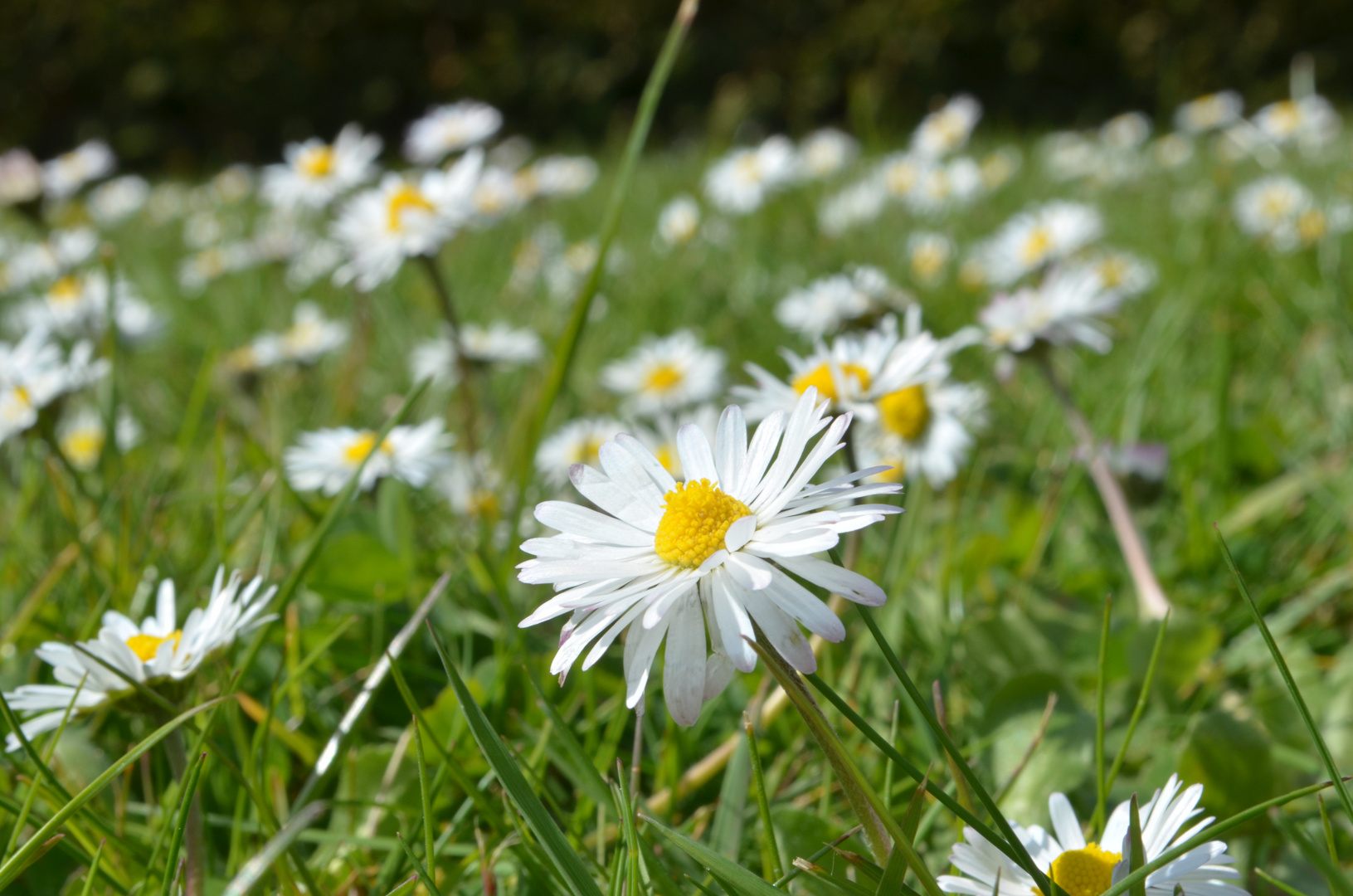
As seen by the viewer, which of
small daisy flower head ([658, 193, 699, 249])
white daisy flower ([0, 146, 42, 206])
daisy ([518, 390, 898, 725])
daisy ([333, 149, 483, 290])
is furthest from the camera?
small daisy flower head ([658, 193, 699, 249])

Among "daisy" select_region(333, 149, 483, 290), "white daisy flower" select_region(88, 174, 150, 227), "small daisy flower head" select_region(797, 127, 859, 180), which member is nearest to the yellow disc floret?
"daisy" select_region(333, 149, 483, 290)

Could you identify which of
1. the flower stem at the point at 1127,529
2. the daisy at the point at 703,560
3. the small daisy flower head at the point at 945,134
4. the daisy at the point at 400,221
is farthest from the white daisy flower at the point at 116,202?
the daisy at the point at 703,560

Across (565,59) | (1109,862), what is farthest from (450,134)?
(565,59)

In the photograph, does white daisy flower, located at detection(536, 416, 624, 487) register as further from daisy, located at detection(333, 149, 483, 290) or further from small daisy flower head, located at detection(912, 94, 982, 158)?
small daisy flower head, located at detection(912, 94, 982, 158)

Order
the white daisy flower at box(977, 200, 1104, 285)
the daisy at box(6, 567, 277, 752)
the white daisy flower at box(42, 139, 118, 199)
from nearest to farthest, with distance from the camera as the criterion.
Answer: the daisy at box(6, 567, 277, 752), the white daisy flower at box(977, 200, 1104, 285), the white daisy flower at box(42, 139, 118, 199)

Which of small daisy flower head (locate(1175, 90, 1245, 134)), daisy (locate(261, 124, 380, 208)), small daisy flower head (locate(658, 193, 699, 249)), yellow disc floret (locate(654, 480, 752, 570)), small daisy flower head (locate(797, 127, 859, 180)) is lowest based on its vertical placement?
yellow disc floret (locate(654, 480, 752, 570))

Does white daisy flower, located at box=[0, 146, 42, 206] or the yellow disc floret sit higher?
white daisy flower, located at box=[0, 146, 42, 206]

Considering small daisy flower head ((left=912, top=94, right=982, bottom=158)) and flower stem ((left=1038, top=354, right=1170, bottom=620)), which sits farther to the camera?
small daisy flower head ((left=912, top=94, right=982, bottom=158))
